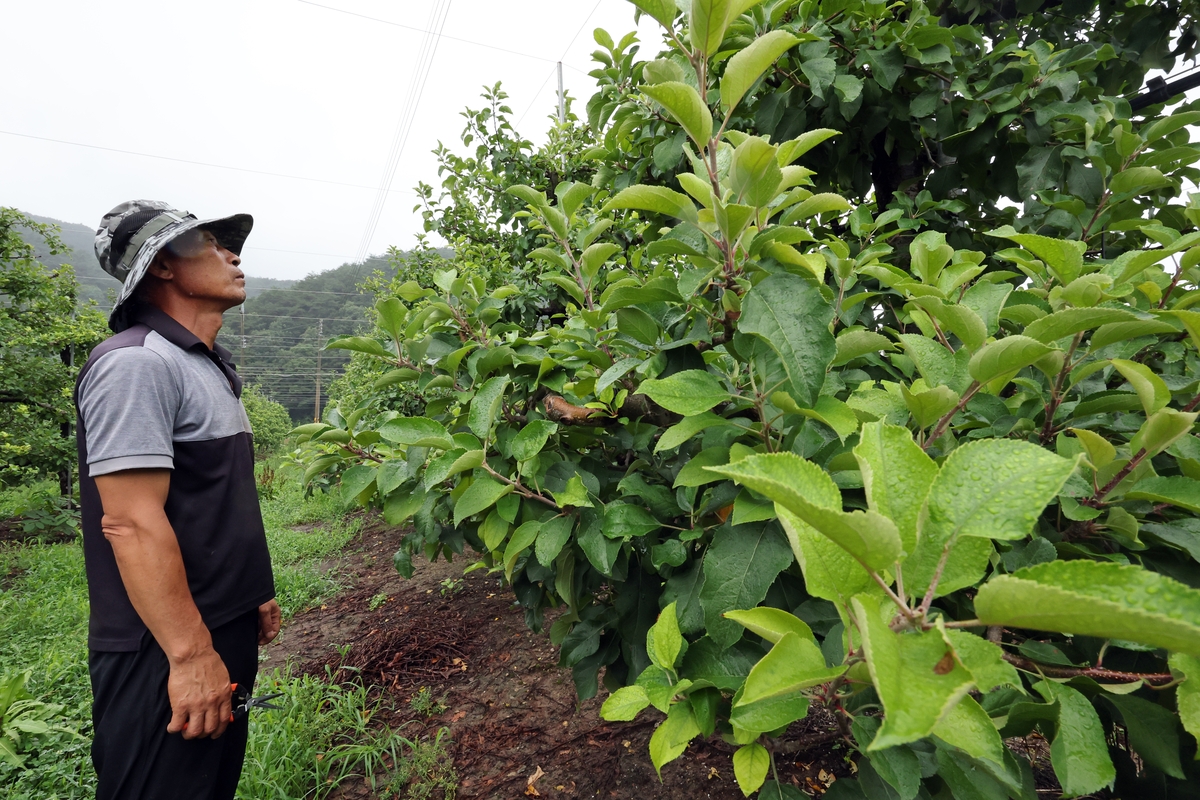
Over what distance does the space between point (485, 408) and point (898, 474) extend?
2.57 feet

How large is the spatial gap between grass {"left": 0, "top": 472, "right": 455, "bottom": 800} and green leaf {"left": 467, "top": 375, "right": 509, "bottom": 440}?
178 centimetres

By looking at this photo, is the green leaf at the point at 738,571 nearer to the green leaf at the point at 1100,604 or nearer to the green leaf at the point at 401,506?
the green leaf at the point at 1100,604

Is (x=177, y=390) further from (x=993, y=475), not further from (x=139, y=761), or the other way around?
(x=993, y=475)

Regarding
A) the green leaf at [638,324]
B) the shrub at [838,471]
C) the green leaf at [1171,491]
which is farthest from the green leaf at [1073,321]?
the green leaf at [638,324]

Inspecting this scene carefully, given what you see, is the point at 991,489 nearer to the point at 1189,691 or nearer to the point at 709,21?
the point at 1189,691

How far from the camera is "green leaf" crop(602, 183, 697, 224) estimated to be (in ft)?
2.71

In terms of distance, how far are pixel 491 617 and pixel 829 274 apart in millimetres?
3065

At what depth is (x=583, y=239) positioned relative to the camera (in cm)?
137

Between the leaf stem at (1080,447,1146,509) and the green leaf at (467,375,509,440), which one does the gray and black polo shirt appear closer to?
the green leaf at (467,375,509,440)

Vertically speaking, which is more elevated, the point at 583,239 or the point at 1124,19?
the point at 1124,19

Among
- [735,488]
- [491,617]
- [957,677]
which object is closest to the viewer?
[957,677]

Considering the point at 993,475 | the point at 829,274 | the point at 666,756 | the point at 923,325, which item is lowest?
the point at 666,756

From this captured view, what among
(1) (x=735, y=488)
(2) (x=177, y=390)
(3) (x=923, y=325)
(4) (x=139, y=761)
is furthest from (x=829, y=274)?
(4) (x=139, y=761)

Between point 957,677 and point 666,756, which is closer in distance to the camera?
point 957,677
